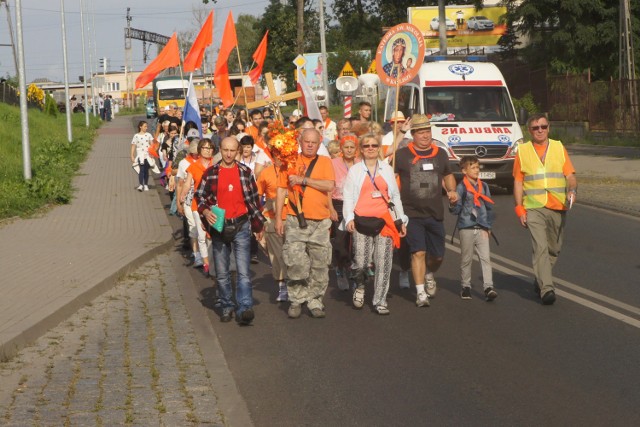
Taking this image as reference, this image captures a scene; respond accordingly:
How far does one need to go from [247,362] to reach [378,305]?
84.3 inches

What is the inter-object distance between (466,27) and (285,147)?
5584 centimetres

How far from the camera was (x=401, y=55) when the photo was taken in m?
14.2

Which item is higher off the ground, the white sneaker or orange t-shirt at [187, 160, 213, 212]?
orange t-shirt at [187, 160, 213, 212]

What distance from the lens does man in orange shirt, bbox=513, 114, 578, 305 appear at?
1035 cm

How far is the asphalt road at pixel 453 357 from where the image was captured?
6.58m

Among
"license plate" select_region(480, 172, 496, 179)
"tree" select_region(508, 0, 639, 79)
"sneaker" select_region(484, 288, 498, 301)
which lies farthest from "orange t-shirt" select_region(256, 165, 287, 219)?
"tree" select_region(508, 0, 639, 79)

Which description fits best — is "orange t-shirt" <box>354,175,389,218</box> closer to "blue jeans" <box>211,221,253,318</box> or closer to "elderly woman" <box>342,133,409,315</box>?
"elderly woman" <box>342,133,409,315</box>

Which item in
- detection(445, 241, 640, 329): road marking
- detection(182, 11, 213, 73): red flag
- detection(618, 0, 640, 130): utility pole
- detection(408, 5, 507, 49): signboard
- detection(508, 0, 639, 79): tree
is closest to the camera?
detection(445, 241, 640, 329): road marking

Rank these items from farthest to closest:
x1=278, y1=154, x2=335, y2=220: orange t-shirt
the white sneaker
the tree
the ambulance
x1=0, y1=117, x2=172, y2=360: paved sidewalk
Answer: the tree → the ambulance → the white sneaker → x1=278, y1=154, x2=335, y2=220: orange t-shirt → x1=0, y1=117, x2=172, y2=360: paved sidewalk

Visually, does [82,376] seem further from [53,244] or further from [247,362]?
[53,244]

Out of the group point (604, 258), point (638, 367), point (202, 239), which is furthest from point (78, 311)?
point (604, 258)

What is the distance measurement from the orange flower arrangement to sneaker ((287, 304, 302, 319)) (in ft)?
3.97

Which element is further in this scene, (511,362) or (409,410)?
(511,362)

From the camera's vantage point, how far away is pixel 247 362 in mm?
8117
